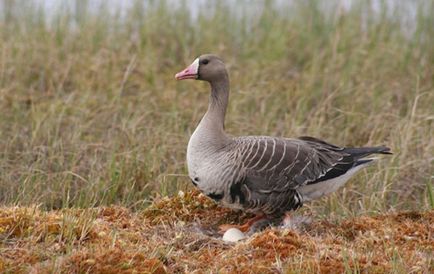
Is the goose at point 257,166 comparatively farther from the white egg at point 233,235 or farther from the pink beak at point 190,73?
the white egg at point 233,235

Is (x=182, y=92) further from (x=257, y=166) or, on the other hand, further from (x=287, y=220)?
(x=287, y=220)

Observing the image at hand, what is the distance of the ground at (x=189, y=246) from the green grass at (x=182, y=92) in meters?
1.21

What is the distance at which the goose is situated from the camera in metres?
7.07

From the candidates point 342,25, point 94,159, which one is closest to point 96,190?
point 94,159

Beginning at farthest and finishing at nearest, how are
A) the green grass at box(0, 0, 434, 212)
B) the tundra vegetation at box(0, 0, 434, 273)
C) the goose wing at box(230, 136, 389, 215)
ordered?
1. the green grass at box(0, 0, 434, 212)
2. the goose wing at box(230, 136, 389, 215)
3. the tundra vegetation at box(0, 0, 434, 273)

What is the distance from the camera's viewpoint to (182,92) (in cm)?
1056

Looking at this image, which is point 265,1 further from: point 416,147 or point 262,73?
point 416,147

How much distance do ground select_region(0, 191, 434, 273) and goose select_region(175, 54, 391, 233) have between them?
46 centimetres

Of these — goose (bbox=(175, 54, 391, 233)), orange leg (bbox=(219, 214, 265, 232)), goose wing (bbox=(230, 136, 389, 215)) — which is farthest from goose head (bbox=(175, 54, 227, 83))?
orange leg (bbox=(219, 214, 265, 232))

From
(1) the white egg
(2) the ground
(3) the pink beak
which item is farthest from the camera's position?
(3) the pink beak

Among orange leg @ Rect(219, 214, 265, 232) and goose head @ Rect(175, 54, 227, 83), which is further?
goose head @ Rect(175, 54, 227, 83)

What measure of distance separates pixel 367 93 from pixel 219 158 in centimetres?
356

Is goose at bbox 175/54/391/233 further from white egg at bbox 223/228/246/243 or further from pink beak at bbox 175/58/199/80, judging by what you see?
white egg at bbox 223/228/246/243

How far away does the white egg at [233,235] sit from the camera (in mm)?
6520
